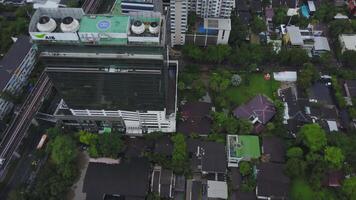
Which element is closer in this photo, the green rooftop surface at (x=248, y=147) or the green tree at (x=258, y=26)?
the green rooftop surface at (x=248, y=147)

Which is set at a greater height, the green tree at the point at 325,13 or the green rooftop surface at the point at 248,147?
the green tree at the point at 325,13

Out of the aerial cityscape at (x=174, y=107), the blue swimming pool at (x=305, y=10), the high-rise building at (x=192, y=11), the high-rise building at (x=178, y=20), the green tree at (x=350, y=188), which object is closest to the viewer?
the aerial cityscape at (x=174, y=107)

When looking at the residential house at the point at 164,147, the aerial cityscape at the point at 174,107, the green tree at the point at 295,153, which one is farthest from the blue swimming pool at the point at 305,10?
the residential house at the point at 164,147

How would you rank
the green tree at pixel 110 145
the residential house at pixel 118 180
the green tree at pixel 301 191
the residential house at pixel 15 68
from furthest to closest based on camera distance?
the residential house at pixel 15 68 < the green tree at pixel 110 145 < the green tree at pixel 301 191 < the residential house at pixel 118 180

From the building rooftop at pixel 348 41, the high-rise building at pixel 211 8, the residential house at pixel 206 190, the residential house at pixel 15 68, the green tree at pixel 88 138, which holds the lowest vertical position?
the residential house at pixel 206 190

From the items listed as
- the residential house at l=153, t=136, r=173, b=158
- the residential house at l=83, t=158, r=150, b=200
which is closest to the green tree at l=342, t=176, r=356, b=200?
the residential house at l=153, t=136, r=173, b=158

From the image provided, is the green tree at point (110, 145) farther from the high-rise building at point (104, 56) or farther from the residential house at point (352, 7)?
the residential house at point (352, 7)
